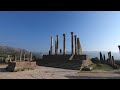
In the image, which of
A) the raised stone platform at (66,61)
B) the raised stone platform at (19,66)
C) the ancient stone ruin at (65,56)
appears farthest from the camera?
the ancient stone ruin at (65,56)

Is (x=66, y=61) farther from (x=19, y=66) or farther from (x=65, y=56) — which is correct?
(x=19, y=66)

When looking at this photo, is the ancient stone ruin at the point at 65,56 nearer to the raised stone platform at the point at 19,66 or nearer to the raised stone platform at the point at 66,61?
the raised stone platform at the point at 66,61

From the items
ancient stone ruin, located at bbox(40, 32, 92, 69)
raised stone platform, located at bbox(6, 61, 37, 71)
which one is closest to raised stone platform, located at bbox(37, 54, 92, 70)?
ancient stone ruin, located at bbox(40, 32, 92, 69)

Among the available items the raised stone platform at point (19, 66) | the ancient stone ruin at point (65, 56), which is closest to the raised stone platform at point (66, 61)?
the ancient stone ruin at point (65, 56)

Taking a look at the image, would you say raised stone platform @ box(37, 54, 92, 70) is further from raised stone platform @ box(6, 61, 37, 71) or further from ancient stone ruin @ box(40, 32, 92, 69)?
raised stone platform @ box(6, 61, 37, 71)

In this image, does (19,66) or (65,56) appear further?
(65,56)

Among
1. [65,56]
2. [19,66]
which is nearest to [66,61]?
[65,56]

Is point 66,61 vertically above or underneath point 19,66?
above

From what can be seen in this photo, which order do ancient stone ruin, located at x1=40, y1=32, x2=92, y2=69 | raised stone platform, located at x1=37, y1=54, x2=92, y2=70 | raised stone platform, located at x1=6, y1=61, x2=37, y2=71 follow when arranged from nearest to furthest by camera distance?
raised stone platform, located at x1=6, y1=61, x2=37, y2=71 < raised stone platform, located at x1=37, y1=54, x2=92, y2=70 < ancient stone ruin, located at x1=40, y1=32, x2=92, y2=69
